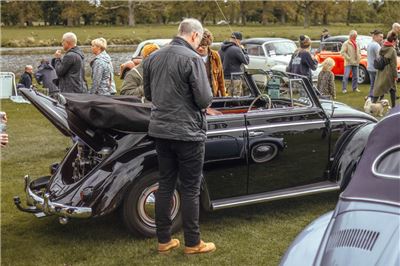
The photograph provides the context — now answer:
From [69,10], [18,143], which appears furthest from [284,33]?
[18,143]

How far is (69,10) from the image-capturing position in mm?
41031

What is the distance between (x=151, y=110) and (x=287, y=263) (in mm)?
2037

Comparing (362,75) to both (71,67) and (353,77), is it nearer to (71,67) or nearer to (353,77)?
(353,77)

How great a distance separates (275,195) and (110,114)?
1.86 meters

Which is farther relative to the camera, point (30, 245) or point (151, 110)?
point (30, 245)

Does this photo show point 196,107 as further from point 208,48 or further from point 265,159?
point 208,48

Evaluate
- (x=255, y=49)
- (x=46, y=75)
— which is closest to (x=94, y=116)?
(x=46, y=75)

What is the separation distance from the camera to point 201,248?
15.6 feet

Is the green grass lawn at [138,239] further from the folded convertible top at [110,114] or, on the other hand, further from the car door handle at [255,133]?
the folded convertible top at [110,114]

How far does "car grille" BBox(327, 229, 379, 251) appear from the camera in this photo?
257 centimetres

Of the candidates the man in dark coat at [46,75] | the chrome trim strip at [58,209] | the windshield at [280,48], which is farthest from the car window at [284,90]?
the windshield at [280,48]

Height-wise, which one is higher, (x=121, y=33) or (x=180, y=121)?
(x=180, y=121)

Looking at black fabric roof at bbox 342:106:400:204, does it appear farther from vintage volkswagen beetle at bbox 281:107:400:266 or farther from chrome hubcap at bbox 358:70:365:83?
chrome hubcap at bbox 358:70:365:83

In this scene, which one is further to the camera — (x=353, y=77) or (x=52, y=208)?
(x=353, y=77)
